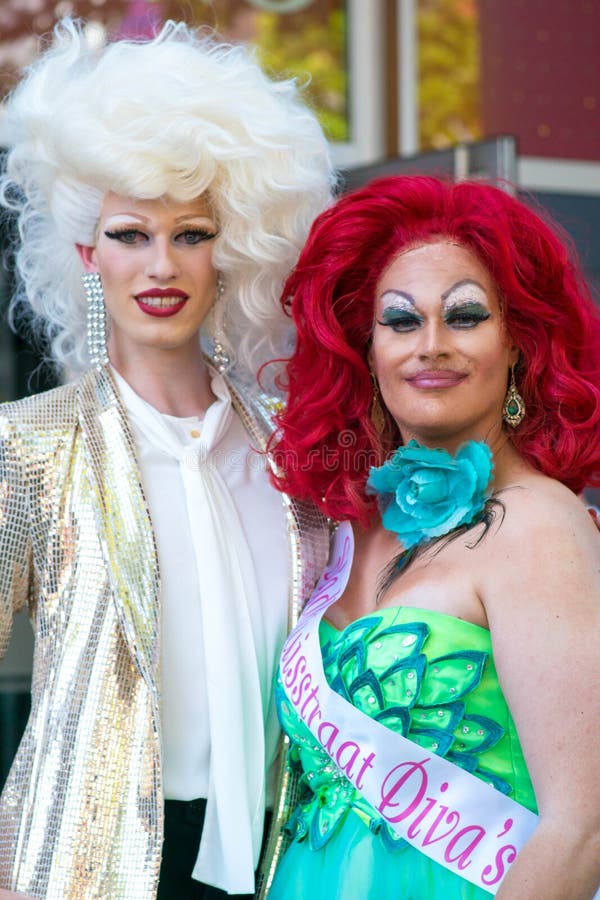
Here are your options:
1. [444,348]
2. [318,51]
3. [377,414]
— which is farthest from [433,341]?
[318,51]

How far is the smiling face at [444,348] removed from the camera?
6.38ft

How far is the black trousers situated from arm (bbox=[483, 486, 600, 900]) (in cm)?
56

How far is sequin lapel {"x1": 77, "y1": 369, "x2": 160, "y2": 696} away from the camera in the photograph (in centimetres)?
198

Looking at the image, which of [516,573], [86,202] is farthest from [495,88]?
[516,573]

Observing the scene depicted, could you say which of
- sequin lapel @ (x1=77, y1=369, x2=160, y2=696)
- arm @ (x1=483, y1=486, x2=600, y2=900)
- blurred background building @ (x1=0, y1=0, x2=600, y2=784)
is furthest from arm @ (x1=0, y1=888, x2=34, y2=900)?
blurred background building @ (x1=0, y1=0, x2=600, y2=784)

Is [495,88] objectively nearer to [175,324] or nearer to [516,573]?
[175,324]

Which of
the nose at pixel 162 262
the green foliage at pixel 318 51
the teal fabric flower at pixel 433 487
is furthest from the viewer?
the green foliage at pixel 318 51

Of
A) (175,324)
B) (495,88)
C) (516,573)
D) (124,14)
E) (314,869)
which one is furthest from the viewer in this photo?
(495,88)

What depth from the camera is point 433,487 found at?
6.35 ft

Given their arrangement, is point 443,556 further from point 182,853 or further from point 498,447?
point 182,853

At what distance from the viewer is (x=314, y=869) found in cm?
195

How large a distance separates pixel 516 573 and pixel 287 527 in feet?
1.93

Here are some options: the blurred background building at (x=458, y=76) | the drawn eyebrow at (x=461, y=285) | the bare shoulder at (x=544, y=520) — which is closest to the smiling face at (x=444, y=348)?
the drawn eyebrow at (x=461, y=285)

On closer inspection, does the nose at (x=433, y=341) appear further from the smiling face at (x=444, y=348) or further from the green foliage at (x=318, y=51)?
the green foliage at (x=318, y=51)
